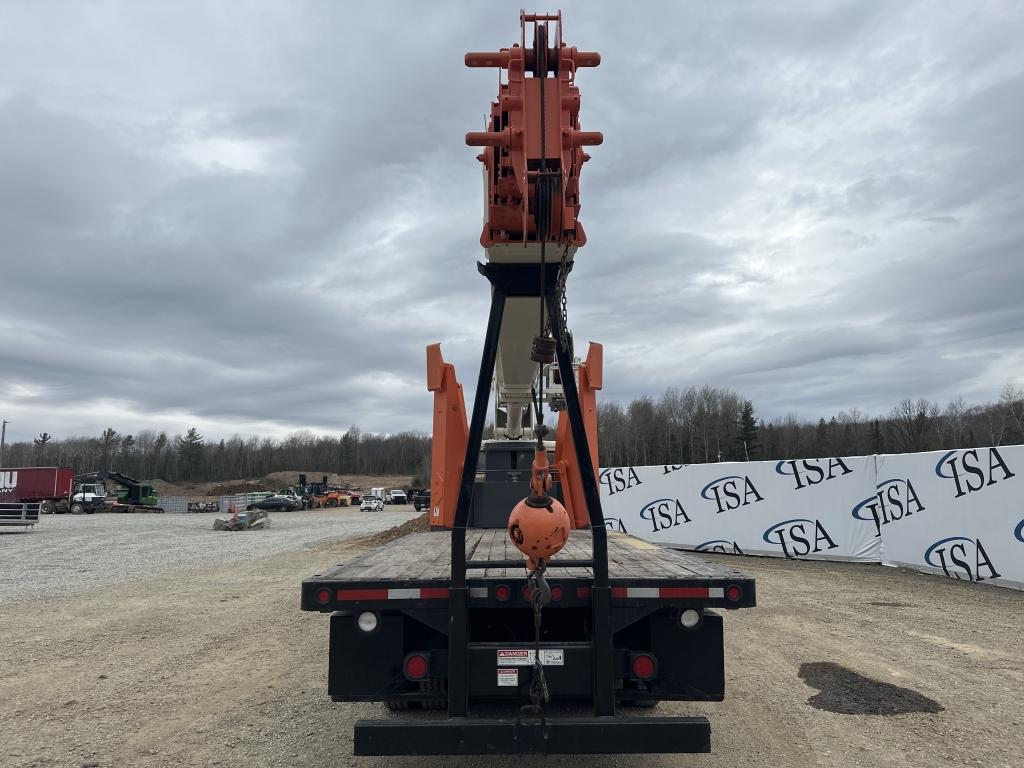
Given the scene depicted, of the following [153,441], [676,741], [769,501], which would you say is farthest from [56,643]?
[153,441]

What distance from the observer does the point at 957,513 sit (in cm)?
1006

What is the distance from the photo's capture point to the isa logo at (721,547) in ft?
43.5

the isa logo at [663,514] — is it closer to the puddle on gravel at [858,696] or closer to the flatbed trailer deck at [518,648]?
the puddle on gravel at [858,696]

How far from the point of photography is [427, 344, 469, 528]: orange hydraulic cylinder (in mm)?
6039

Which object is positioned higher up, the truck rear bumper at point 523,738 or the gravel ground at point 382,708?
the truck rear bumper at point 523,738

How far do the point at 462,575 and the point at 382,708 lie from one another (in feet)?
6.76

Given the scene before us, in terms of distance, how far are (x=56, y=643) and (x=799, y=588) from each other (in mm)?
9780

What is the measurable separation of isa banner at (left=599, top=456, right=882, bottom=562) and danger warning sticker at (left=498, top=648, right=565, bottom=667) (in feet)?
34.2

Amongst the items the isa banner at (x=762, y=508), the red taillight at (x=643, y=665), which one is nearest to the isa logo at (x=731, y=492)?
the isa banner at (x=762, y=508)

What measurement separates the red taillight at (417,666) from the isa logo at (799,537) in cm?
1088

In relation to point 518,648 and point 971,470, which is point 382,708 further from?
point 971,470

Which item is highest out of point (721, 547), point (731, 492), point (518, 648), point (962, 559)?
point (731, 492)

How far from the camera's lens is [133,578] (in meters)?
11.8

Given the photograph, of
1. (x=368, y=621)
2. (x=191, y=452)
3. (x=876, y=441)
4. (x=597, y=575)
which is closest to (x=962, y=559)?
Result: (x=597, y=575)
